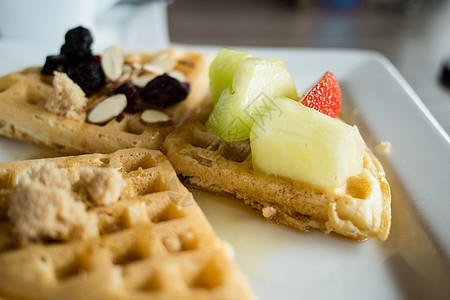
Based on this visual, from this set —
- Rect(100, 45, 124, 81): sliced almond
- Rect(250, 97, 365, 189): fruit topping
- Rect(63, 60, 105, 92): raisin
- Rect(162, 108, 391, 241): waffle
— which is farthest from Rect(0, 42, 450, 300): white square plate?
Rect(100, 45, 124, 81): sliced almond

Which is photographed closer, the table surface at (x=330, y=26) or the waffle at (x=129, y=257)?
the waffle at (x=129, y=257)

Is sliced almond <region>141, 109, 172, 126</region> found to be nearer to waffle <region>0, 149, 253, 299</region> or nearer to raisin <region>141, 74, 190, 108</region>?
raisin <region>141, 74, 190, 108</region>

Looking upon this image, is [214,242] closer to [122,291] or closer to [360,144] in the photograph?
[122,291]

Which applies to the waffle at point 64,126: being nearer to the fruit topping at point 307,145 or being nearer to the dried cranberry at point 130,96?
the dried cranberry at point 130,96

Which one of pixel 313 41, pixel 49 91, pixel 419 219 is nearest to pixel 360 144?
pixel 419 219

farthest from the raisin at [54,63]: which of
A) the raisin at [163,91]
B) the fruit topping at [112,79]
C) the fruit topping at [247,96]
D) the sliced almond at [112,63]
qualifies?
the fruit topping at [247,96]
